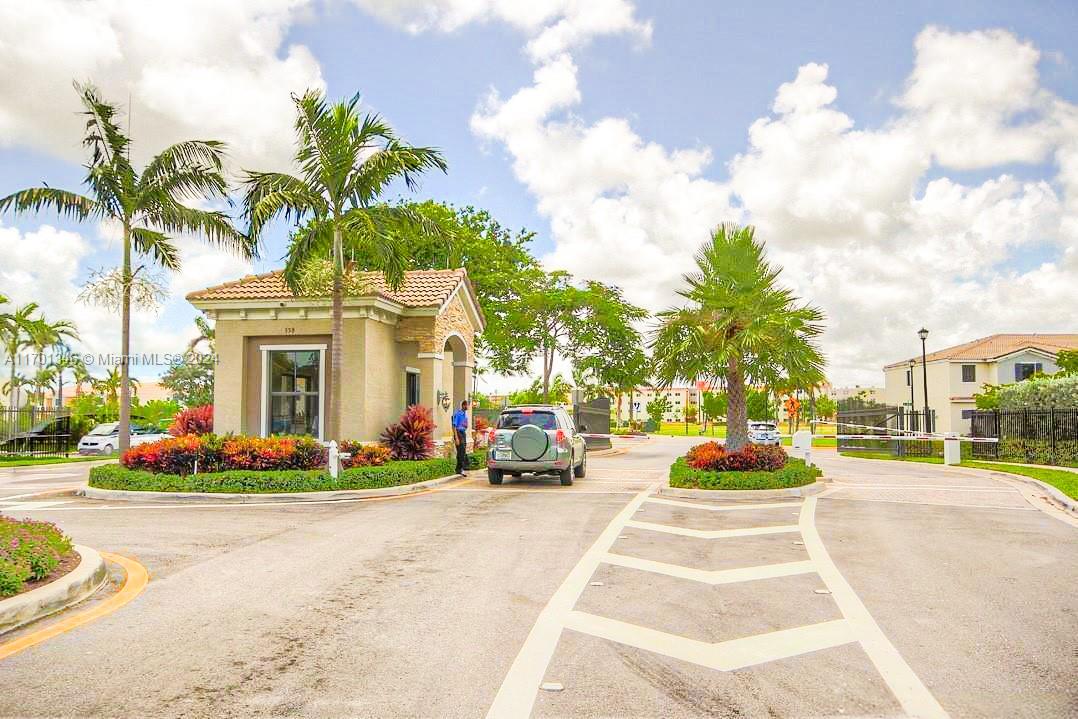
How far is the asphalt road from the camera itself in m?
4.59

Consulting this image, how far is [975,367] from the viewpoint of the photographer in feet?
186

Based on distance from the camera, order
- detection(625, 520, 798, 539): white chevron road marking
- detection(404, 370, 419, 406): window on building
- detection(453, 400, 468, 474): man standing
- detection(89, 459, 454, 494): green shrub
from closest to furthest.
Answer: detection(625, 520, 798, 539): white chevron road marking < detection(89, 459, 454, 494): green shrub < detection(453, 400, 468, 474): man standing < detection(404, 370, 419, 406): window on building

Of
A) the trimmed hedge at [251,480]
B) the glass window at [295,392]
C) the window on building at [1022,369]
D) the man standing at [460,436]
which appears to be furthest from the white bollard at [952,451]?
the window on building at [1022,369]

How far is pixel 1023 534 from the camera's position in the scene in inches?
431

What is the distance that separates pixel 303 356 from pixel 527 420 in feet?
19.4

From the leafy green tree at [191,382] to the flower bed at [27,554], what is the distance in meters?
40.0

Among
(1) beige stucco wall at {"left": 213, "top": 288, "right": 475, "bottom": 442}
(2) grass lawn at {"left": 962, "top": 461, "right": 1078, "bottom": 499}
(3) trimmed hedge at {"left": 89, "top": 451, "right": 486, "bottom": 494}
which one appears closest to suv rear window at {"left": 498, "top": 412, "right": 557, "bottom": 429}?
(3) trimmed hedge at {"left": 89, "top": 451, "right": 486, "bottom": 494}

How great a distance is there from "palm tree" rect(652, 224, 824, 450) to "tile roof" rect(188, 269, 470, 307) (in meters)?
6.18

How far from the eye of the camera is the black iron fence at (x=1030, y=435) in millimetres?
23688

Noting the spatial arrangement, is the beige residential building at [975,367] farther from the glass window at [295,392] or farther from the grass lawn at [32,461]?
the grass lawn at [32,461]

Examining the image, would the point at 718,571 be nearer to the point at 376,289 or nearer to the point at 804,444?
the point at 804,444

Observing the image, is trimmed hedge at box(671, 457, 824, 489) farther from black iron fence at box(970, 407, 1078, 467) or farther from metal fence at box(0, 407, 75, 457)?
metal fence at box(0, 407, 75, 457)

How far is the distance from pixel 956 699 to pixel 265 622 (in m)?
4.65

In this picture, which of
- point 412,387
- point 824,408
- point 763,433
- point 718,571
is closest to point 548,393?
point 763,433
